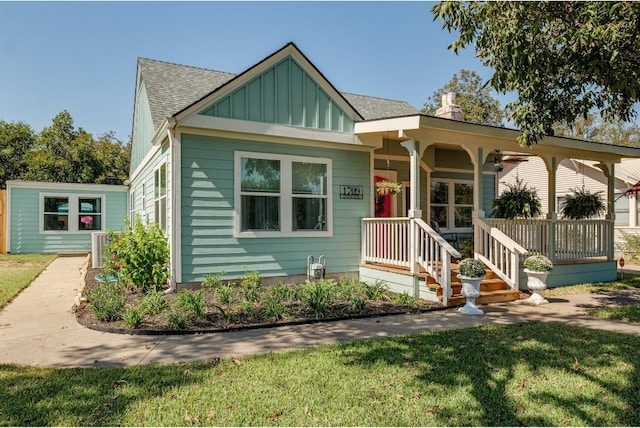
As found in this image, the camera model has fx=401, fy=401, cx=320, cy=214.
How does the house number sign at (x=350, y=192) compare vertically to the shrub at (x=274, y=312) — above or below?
above

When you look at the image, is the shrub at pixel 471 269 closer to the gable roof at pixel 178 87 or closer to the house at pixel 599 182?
the gable roof at pixel 178 87

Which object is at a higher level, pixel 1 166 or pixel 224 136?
pixel 1 166

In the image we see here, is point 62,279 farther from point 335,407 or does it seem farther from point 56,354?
point 335,407

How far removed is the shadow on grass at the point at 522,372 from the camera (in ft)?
9.66

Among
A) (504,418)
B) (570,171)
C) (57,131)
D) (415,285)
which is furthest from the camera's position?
(57,131)

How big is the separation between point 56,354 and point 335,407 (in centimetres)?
325

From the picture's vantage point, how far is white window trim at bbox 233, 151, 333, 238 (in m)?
7.65

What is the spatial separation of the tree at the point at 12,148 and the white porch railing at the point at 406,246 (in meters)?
26.1

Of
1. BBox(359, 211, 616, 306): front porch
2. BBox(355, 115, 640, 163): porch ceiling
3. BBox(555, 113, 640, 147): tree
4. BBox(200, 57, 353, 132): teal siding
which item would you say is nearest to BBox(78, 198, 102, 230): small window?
BBox(200, 57, 353, 132): teal siding

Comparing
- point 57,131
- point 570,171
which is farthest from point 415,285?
point 57,131

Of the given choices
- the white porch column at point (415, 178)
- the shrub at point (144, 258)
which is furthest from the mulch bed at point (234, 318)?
the white porch column at point (415, 178)

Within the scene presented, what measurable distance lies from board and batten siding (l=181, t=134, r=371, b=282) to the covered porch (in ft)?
3.12

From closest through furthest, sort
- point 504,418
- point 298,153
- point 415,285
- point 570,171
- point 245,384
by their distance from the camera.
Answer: point 504,418, point 245,384, point 415,285, point 298,153, point 570,171

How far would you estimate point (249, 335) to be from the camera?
16.8ft
